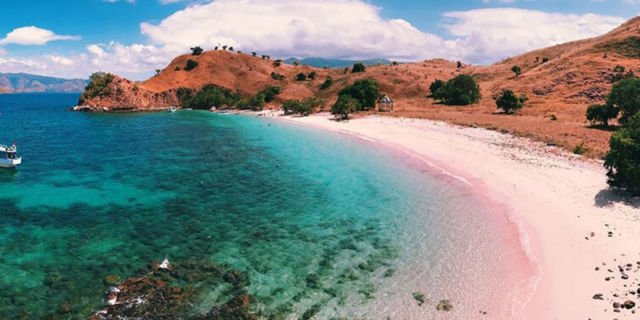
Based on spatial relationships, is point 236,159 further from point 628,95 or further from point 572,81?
point 572,81

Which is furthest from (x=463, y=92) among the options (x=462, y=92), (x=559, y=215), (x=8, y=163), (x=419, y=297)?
(x=8, y=163)

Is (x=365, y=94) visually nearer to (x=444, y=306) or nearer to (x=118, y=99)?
(x=444, y=306)

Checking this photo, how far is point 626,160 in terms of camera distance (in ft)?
118

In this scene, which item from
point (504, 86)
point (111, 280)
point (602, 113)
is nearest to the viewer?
point (111, 280)

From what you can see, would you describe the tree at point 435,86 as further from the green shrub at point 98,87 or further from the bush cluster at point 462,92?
the green shrub at point 98,87

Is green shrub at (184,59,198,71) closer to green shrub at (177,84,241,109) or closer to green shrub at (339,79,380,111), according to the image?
green shrub at (177,84,241,109)

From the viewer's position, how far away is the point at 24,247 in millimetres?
29609

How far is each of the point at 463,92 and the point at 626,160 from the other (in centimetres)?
8791

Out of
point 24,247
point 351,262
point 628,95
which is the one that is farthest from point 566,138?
point 24,247

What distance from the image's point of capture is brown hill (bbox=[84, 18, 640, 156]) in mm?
78562

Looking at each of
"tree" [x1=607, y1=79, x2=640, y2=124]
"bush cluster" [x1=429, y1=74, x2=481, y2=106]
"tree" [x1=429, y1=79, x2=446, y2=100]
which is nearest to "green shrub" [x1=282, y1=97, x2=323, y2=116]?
"tree" [x1=429, y1=79, x2=446, y2=100]

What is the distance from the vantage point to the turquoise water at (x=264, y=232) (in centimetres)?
2317

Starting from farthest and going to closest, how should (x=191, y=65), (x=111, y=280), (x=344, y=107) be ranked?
(x=191, y=65), (x=344, y=107), (x=111, y=280)

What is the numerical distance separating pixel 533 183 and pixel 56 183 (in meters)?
56.2
